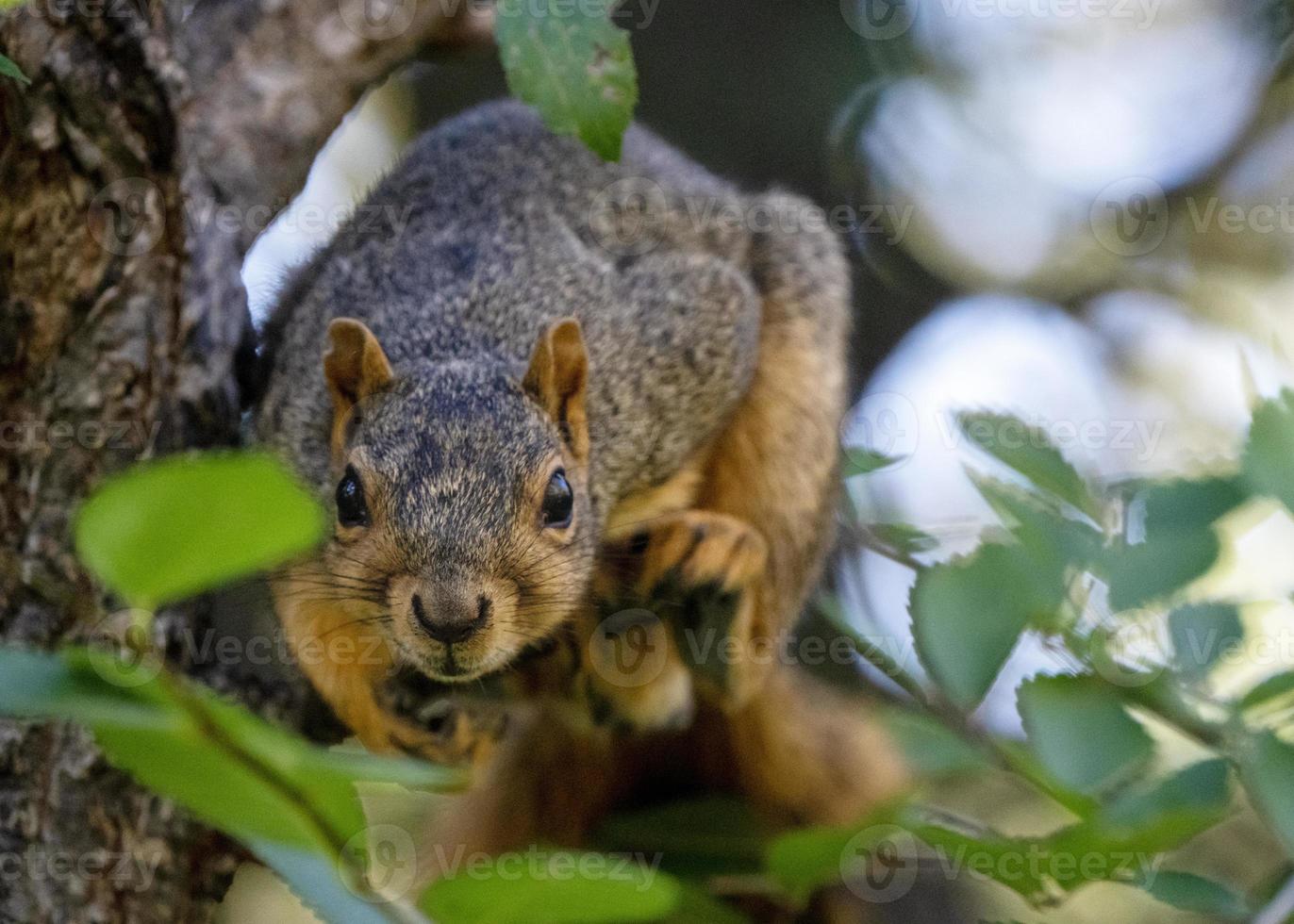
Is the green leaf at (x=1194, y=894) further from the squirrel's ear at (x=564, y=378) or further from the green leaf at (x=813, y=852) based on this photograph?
the squirrel's ear at (x=564, y=378)

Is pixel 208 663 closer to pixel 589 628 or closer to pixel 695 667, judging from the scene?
pixel 589 628

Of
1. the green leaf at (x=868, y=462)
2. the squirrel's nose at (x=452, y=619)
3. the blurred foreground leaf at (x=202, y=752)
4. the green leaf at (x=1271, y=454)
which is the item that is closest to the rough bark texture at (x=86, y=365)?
the squirrel's nose at (x=452, y=619)

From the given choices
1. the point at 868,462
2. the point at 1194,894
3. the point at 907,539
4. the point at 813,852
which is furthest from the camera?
the point at 868,462

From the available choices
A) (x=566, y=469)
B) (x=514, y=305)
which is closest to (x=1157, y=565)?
(x=566, y=469)

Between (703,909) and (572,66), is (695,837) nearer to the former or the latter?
(703,909)

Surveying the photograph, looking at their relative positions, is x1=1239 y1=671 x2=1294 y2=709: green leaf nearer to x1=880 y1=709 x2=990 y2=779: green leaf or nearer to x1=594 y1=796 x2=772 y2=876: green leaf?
x1=880 y1=709 x2=990 y2=779: green leaf

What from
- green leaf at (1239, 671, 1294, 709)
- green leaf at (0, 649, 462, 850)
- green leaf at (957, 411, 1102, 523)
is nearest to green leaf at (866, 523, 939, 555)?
green leaf at (957, 411, 1102, 523)
